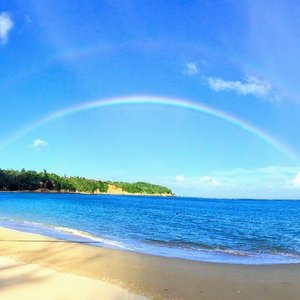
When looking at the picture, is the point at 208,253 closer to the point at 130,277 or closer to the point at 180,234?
the point at 130,277

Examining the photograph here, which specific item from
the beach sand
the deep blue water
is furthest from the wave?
the beach sand

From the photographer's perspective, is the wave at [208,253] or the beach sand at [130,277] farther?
the wave at [208,253]

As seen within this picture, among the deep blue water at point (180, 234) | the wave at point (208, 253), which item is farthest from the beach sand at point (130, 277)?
the deep blue water at point (180, 234)

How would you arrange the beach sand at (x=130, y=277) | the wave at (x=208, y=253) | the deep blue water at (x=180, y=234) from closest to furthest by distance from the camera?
the beach sand at (x=130, y=277)
the wave at (x=208, y=253)
the deep blue water at (x=180, y=234)

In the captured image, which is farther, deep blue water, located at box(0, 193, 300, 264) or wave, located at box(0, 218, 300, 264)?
deep blue water, located at box(0, 193, 300, 264)

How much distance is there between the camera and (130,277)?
11.5 meters

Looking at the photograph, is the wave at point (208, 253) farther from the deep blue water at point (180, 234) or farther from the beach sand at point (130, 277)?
the beach sand at point (130, 277)

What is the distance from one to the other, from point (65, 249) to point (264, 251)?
447 inches

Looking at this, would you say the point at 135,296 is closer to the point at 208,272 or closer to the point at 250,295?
the point at 250,295

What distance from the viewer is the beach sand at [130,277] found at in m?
9.53

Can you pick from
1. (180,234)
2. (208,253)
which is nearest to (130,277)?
(208,253)

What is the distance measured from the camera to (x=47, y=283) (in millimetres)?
9977

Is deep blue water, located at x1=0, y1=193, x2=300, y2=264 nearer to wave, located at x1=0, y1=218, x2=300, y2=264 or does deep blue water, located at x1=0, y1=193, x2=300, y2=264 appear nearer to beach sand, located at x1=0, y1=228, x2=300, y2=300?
wave, located at x1=0, y1=218, x2=300, y2=264

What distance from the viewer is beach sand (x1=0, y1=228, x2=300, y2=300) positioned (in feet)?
31.3
